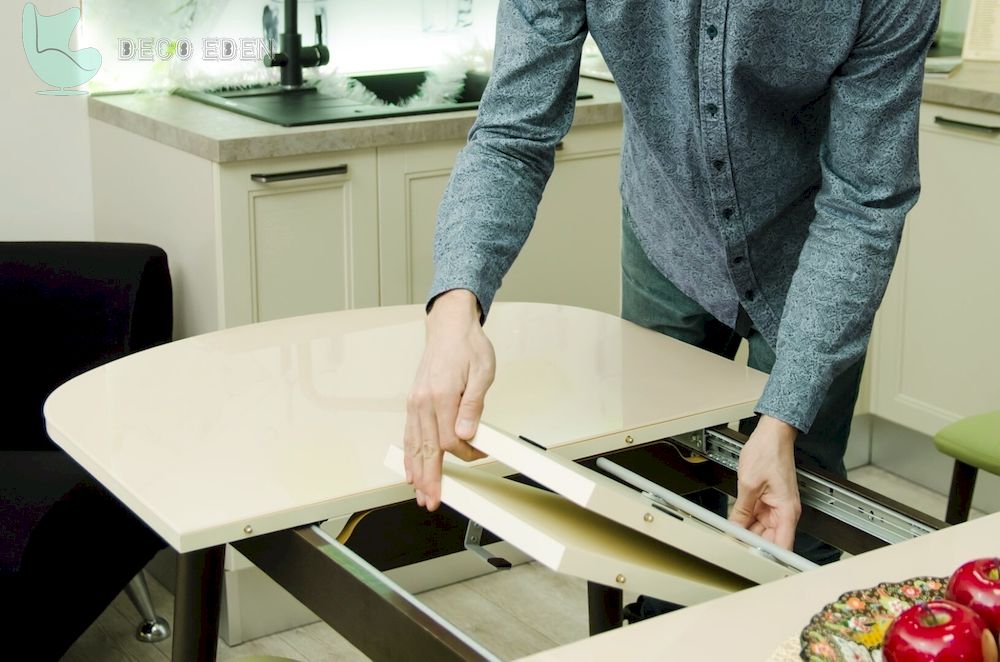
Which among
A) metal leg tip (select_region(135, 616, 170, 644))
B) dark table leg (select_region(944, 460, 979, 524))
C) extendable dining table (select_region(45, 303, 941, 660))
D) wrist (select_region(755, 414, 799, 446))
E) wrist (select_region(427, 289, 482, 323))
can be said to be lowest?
metal leg tip (select_region(135, 616, 170, 644))

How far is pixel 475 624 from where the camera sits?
254 cm

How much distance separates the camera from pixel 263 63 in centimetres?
284

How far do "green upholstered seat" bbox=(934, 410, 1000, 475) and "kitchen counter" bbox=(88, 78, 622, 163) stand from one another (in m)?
0.99

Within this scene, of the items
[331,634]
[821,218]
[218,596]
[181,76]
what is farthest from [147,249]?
[821,218]

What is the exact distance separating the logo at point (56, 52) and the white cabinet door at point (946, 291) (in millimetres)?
1773

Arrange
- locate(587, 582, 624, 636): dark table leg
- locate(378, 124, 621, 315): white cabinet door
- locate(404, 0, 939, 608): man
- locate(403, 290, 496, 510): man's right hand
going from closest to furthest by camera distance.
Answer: locate(403, 290, 496, 510): man's right hand
locate(404, 0, 939, 608): man
locate(587, 582, 624, 636): dark table leg
locate(378, 124, 621, 315): white cabinet door

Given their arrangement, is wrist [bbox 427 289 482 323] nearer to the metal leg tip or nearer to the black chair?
the black chair

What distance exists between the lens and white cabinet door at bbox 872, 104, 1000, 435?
283 centimetres

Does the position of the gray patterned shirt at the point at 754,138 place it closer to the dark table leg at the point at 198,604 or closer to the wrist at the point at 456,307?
the wrist at the point at 456,307

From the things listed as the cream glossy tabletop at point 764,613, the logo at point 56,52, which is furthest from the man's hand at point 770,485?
the logo at point 56,52

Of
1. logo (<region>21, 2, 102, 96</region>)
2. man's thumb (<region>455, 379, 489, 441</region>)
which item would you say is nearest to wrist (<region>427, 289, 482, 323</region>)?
man's thumb (<region>455, 379, 489, 441</region>)

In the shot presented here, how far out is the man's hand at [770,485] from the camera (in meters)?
1.23

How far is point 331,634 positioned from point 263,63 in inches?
47.2

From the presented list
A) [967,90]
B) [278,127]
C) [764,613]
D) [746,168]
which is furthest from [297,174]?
[764,613]
